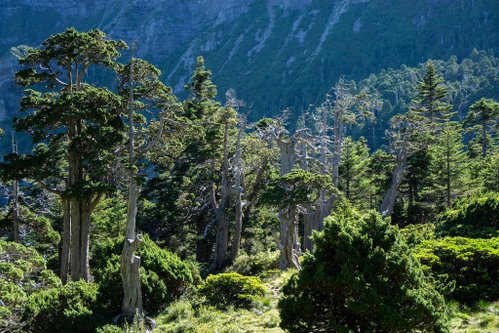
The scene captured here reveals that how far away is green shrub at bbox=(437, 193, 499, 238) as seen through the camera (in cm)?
1614

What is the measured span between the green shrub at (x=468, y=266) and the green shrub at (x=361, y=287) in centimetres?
376

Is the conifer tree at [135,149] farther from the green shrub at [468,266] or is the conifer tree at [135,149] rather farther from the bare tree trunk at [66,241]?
the green shrub at [468,266]

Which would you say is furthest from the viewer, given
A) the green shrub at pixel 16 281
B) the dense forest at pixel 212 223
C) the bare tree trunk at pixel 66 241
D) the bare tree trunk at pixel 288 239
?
the bare tree trunk at pixel 288 239

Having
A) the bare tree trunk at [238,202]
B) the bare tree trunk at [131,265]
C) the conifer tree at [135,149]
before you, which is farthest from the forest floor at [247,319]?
the bare tree trunk at [238,202]

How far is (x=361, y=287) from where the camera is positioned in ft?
28.2

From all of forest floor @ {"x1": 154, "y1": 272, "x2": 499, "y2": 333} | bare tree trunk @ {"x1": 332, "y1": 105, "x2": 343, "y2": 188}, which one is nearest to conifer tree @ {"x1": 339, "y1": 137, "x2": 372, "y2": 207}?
bare tree trunk @ {"x1": 332, "y1": 105, "x2": 343, "y2": 188}

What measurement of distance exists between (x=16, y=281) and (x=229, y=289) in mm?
6927

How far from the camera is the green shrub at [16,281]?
1289 cm

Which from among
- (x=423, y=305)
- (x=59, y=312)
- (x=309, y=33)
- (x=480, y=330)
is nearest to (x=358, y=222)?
(x=423, y=305)

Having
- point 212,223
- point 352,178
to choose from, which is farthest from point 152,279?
point 352,178

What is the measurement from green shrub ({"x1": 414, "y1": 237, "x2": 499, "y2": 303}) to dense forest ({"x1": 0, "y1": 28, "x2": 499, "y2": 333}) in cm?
4

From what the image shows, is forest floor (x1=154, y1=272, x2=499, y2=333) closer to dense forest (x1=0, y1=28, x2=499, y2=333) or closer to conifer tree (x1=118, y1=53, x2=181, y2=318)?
dense forest (x1=0, y1=28, x2=499, y2=333)

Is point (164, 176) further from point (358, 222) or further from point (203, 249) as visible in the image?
point (358, 222)

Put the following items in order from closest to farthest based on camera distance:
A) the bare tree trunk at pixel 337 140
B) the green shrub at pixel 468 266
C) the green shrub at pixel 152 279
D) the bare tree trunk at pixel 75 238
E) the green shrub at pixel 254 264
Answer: the green shrub at pixel 468 266 → the green shrub at pixel 152 279 → the bare tree trunk at pixel 75 238 → the green shrub at pixel 254 264 → the bare tree trunk at pixel 337 140
